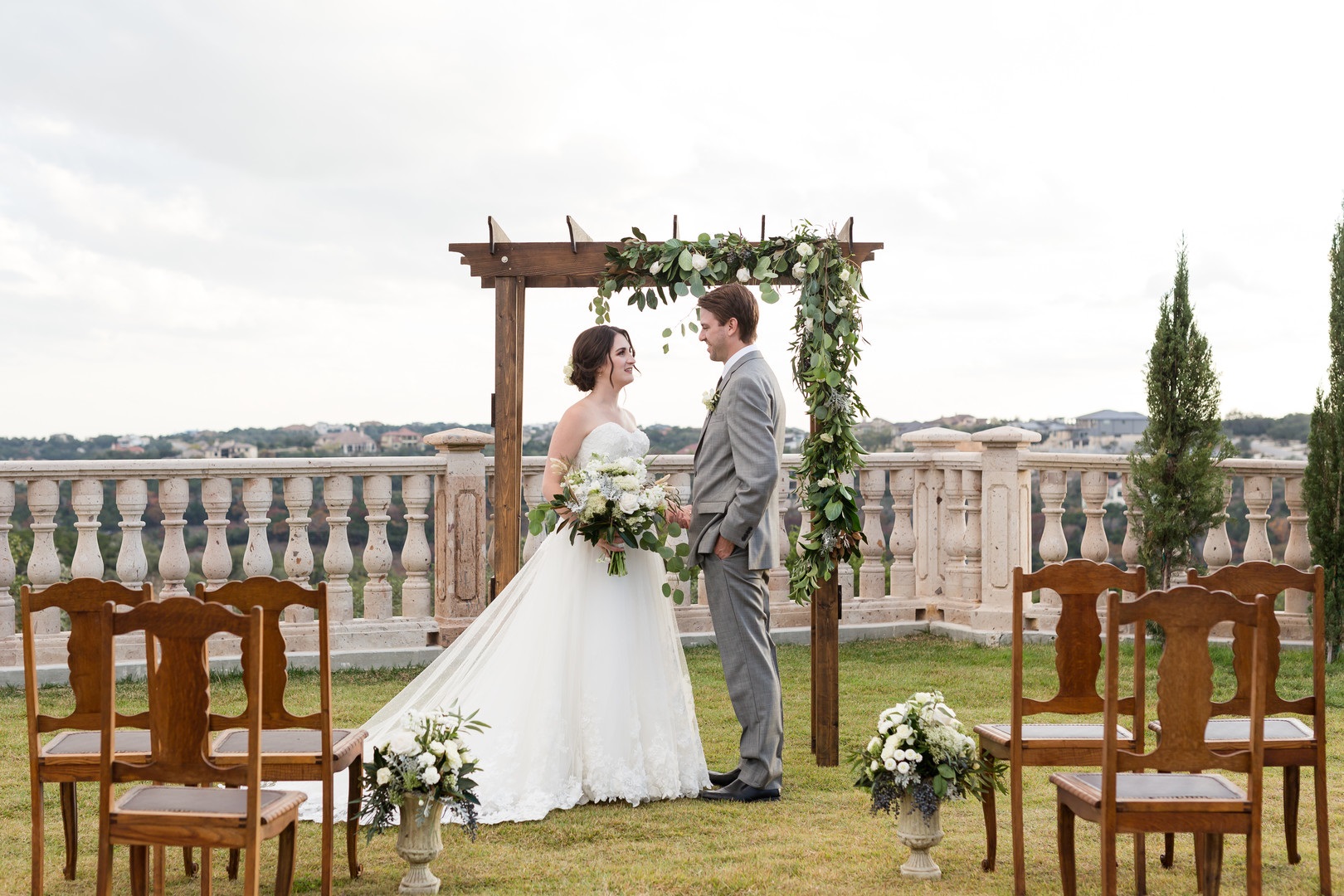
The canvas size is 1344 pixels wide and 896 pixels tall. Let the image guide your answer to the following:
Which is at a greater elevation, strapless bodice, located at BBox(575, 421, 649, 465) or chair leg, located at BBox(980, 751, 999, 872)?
strapless bodice, located at BBox(575, 421, 649, 465)

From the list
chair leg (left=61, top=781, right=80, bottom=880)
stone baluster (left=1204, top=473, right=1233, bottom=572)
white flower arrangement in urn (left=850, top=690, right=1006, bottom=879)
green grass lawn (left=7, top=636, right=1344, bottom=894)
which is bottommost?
green grass lawn (left=7, top=636, right=1344, bottom=894)

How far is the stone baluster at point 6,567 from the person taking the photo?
761 centimetres

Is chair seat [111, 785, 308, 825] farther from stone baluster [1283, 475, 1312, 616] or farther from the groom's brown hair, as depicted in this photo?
stone baluster [1283, 475, 1312, 616]

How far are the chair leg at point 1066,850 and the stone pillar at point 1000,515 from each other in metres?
5.36

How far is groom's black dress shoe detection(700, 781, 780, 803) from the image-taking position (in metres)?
5.32

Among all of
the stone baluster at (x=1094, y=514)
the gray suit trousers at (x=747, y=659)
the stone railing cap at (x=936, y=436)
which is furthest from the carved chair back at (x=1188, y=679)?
the stone railing cap at (x=936, y=436)

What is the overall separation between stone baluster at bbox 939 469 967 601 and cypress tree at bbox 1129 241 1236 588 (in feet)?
4.50

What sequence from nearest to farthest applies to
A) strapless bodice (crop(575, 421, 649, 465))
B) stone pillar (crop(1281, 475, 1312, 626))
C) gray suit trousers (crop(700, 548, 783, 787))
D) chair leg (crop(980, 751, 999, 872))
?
chair leg (crop(980, 751, 999, 872)) < gray suit trousers (crop(700, 548, 783, 787)) < strapless bodice (crop(575, 421, 649, 465)) < stone pillar (crop(1281, 475, 1312, 626))

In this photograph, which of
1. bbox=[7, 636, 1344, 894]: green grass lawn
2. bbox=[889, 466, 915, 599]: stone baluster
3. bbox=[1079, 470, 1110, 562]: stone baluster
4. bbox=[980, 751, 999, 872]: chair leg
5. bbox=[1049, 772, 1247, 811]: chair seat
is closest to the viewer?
bbox=[1049, 772, 1247, 811]: chair seat

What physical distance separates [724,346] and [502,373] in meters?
1.25

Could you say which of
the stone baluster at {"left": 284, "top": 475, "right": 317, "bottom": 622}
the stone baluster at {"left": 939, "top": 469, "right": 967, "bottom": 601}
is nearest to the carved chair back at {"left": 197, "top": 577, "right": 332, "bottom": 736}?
the stone baluster at {"left": 284, "top": 475, "right": 317, "bottom": 622}

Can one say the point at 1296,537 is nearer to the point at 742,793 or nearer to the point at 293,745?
the point at 742,793

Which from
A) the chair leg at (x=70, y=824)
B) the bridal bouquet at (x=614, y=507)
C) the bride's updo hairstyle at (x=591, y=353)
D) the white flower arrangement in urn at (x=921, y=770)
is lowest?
the chair leg at (x=70, y=824)

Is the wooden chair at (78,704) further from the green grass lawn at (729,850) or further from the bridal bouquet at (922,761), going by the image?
the bridal bouquet at (922,761)
